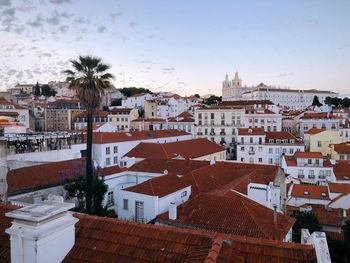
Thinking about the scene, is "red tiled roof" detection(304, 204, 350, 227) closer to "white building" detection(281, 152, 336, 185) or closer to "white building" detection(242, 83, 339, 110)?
"white building" detection(281, 152, 336, 185)

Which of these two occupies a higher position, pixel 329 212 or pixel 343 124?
pixel 343 124

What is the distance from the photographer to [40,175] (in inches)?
827

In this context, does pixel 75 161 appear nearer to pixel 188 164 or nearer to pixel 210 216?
pixel 188 164

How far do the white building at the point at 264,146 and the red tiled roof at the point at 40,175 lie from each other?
32427 mm

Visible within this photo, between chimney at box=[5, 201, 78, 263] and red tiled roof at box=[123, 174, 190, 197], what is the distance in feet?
42.2

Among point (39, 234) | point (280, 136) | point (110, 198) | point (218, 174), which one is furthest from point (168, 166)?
point (280, 136)

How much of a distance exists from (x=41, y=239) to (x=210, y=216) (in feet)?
34.7

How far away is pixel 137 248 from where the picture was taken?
523cm

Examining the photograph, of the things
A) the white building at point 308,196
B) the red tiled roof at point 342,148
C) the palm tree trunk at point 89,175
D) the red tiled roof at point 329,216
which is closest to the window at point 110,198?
the palm tree trunk at point 89,175

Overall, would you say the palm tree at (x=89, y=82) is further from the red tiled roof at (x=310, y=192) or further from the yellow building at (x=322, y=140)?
the yellow building at (x=322, y=140)

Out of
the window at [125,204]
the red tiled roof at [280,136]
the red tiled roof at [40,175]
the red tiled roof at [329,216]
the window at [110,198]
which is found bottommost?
the red tiled roof at [329,216]

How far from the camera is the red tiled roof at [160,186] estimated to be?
18328 mm

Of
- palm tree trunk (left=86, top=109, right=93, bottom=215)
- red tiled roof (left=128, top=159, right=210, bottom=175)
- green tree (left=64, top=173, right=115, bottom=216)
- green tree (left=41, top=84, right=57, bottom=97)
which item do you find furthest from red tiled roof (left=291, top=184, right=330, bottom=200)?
green tree (left=41, top=84, right=57, bottom=97)

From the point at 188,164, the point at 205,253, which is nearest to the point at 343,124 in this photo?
the point at 188,164
